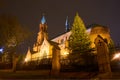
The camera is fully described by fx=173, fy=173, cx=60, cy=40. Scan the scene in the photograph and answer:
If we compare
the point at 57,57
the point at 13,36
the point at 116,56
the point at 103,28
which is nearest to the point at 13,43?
the point at 13,36

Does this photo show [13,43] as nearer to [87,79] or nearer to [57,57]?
[57,57]

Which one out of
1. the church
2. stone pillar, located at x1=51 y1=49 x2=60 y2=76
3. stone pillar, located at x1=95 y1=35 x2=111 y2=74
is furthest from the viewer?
the church

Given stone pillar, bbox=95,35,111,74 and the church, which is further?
the church

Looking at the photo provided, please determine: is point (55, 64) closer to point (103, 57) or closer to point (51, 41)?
point (103, 57)

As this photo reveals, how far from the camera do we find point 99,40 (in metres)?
14.8

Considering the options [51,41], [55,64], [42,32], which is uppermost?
[42,32]

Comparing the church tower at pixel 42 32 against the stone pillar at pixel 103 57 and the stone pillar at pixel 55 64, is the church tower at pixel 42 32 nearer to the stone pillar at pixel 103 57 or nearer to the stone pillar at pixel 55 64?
the stone pillar at pixel 55 64

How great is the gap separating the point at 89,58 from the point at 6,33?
20.5 metres

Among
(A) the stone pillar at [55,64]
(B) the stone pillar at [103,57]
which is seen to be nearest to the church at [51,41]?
(A) the stone pillar at [55,64]

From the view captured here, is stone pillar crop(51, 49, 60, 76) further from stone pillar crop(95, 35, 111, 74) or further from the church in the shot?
the church

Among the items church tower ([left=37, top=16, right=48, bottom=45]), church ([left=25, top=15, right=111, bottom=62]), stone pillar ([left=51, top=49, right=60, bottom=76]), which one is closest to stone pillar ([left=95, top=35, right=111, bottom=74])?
stone pillar ([left=51, top=49, right=60, bottom=76])

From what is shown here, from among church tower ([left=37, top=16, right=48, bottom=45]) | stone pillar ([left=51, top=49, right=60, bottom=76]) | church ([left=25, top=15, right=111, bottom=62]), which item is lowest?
stone pillar ([left=51, top=49, right=60, bottom=76])

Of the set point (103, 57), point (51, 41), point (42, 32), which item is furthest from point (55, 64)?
point (42, 32)

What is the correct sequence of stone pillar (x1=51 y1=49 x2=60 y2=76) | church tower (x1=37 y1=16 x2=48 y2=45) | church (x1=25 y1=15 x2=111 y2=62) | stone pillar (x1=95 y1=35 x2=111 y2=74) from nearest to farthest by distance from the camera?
stone pillar (x1=95 y1=35 x2=111 y2=74) < stone pillar (x1=51 y1=49 x2=60 y2=76) < church (x1=25 y1=15 x2=111 y2=62) < church tower (x1=37 y1=16 x2=48 y2=45)
